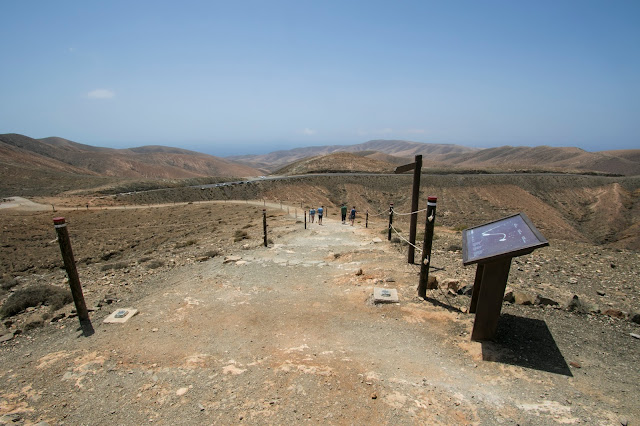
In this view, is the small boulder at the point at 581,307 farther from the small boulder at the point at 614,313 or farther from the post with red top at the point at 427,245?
the post with red top at the point at 427,245

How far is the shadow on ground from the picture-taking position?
5852 mm

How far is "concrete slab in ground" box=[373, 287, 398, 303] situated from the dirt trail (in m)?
0.20

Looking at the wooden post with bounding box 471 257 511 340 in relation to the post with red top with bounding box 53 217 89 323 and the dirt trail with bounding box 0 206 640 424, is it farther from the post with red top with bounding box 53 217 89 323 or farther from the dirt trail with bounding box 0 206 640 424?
the post with red top with bounding box 53 217 89 323

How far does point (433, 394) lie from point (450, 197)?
51976mm

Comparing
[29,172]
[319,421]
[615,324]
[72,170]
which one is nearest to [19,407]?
[319,421]

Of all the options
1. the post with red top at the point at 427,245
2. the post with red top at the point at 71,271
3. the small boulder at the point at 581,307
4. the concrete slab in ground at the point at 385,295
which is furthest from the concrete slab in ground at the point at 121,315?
the small boulder at the point at 581,307

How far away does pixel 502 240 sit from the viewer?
251 inches

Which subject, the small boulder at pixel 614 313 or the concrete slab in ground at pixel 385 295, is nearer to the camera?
the small boulder at pixel 614 313

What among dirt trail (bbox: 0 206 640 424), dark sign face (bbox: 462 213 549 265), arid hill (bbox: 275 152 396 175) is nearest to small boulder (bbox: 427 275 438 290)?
dirt trail (bbox: 0 206 640 424)

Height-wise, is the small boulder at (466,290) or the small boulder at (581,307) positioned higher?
the small boulder at (581,307)

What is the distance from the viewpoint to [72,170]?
255 ft

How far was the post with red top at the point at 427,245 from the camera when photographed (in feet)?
27.4

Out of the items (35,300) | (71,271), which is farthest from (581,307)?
(35,300)

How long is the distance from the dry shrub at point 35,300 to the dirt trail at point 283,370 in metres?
1.85
